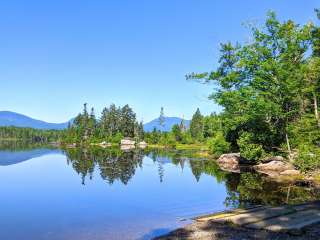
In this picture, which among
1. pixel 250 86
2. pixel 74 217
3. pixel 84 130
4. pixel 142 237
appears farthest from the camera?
pixel 84 130

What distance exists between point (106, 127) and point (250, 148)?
13850 cm

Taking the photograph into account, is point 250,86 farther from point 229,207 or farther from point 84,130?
point 84,130

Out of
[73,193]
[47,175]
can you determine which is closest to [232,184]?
[73,193]

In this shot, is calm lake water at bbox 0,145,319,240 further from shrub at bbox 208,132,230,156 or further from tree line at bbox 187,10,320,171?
shrub at bbox 208,132,230,156

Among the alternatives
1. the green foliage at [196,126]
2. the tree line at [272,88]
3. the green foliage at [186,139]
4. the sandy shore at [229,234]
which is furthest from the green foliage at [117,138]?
the sandy shore at [229,234]

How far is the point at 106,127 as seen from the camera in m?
188

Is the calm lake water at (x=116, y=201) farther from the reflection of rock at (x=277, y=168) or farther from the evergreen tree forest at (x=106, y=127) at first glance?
the evergreen tree forest at (x=106, y=127)

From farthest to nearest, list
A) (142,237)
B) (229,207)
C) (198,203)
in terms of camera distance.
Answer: (198,203) < (229,207) < (142,237)

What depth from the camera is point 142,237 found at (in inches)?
716

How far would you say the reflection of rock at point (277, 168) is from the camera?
4664 centimetres

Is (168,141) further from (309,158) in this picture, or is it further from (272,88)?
(309,158)

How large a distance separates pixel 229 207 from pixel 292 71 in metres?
30.2

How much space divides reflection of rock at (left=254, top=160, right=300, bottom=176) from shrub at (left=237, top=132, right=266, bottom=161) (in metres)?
1.81

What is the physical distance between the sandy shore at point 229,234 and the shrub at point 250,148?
129ft
